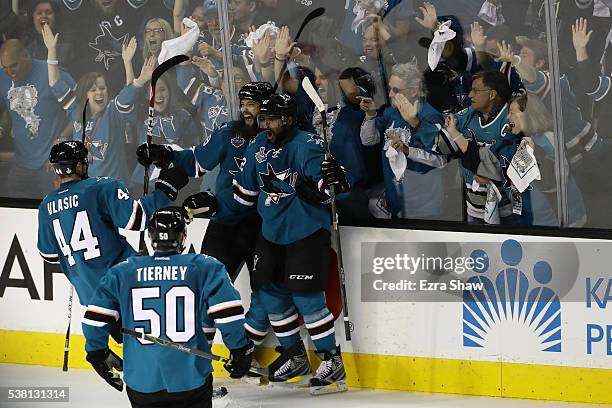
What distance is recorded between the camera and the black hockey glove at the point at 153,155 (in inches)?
246

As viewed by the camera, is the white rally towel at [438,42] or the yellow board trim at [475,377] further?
the white rally towel at [438,42]

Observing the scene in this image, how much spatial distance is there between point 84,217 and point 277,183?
34.4 inches

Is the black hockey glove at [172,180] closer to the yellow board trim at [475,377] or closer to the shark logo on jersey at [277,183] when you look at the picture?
the shark logo on jersey at [277,183]

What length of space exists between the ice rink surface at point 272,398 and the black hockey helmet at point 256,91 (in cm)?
132

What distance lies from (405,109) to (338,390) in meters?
1.29

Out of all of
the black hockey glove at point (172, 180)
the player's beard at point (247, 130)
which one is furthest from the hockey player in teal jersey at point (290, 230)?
the black hockey glove at point (172, 180)

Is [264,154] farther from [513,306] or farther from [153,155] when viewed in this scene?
[513,306]

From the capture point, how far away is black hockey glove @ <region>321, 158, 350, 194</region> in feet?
18.8

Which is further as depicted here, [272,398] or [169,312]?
[272,398]

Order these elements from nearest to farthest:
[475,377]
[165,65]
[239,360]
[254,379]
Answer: [239,360]
[475,377]
[254,379]
[165,65]

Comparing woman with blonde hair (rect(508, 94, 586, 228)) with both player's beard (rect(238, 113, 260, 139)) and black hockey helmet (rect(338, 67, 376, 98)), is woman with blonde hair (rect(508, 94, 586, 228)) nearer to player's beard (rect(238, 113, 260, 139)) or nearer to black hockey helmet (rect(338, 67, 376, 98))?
black hockey helmet (rect(338, 67, 376, 98))

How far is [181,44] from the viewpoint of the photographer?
6.55 meters

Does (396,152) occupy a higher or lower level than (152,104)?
lower

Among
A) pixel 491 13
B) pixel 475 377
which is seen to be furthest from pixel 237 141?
pixel 475 377
